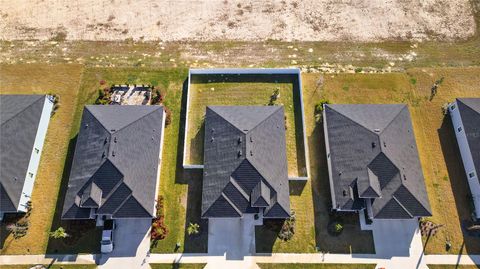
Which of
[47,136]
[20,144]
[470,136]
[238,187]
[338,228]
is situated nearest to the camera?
[238,187]

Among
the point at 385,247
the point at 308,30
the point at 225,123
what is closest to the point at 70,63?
the point at 225,123

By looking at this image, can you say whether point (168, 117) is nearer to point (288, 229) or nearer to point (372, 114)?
point (288, 229)

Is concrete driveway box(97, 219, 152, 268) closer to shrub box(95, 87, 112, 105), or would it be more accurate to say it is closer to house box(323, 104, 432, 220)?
shrub box(95, 87, 112, 105)

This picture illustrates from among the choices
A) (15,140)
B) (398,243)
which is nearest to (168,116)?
(15,140)

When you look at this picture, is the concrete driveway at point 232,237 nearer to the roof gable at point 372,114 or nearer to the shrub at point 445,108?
the roof gable at point 372,114

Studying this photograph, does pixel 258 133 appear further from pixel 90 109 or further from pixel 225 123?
pixel 90 109

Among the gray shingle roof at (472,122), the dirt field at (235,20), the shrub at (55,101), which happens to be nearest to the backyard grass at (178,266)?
the shrub at (55,101)
